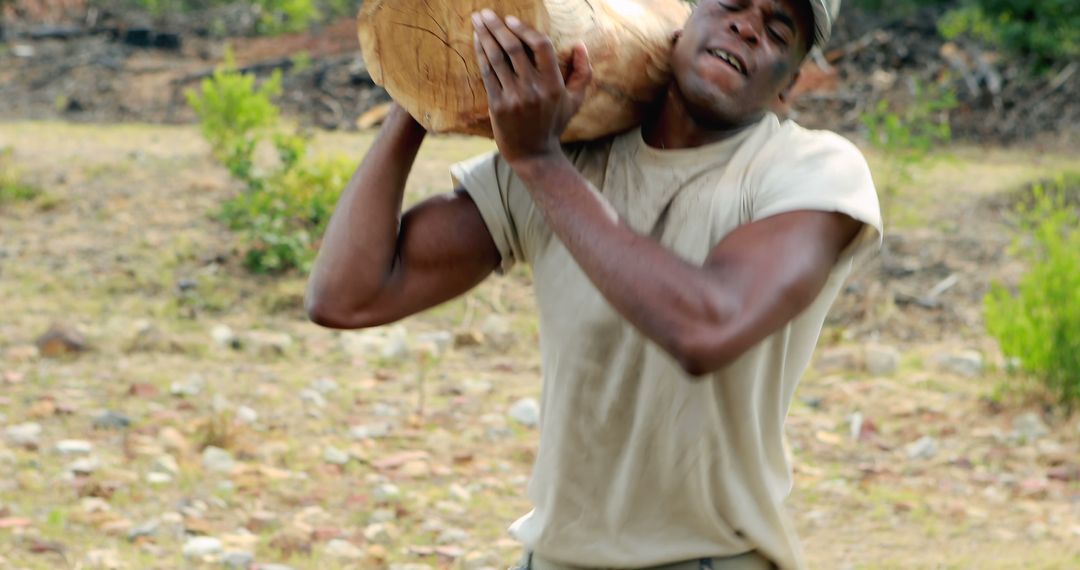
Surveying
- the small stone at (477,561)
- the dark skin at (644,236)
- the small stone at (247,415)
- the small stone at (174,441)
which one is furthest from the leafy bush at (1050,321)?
the dark skin at (644,236)

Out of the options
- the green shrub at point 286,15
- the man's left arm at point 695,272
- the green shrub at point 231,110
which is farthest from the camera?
the green shrub at point 286,15

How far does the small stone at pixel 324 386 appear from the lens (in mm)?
5020

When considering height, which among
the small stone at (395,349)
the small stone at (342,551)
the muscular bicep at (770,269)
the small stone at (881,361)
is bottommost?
the small stone at (881,361)

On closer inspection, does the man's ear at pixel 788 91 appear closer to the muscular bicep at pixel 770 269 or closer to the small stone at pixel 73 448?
the muscular bicep at pixel 770 269

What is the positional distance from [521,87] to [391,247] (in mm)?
477

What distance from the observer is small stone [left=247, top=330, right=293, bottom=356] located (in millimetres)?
5391

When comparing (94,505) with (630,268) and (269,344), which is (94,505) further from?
(630,268)

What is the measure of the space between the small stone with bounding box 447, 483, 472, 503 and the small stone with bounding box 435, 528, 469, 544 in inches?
8.9

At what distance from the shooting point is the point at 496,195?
199cm

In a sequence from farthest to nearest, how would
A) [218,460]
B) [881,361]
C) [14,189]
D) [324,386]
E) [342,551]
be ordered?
1. [14,189]
2. [881,361]
3. [324,386]
4. [218,460]
5. [342,551]

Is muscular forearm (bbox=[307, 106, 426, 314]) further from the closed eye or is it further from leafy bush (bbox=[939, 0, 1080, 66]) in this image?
leafy bush (bbox=[939, 0, 1080, 66])

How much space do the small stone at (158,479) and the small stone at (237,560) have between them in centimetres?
54

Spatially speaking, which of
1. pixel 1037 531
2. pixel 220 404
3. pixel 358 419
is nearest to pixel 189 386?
pixel 220 404

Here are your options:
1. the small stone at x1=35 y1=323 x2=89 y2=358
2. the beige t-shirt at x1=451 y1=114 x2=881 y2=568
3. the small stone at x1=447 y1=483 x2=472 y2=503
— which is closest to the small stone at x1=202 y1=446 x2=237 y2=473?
the small stone at x1=447 y1=483 x2=472 y2=503
